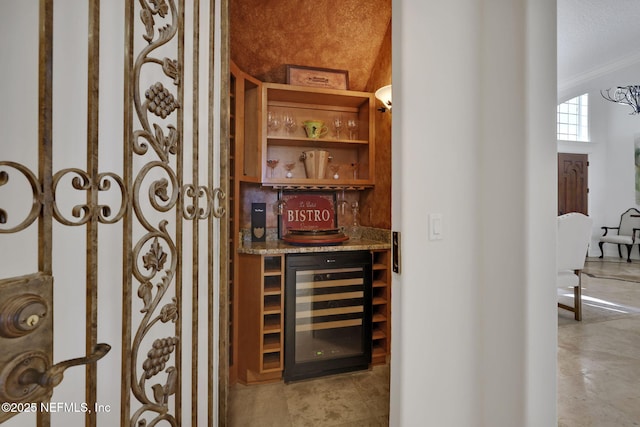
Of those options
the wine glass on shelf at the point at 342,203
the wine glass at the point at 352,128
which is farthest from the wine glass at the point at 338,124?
the wine glass on shelf at the point at 342,203

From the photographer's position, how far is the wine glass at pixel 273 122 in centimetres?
270

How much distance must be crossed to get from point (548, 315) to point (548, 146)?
0.65 metres

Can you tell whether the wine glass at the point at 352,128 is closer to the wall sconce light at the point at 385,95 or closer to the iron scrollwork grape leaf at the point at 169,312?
the wall sconce light at the point at 385,95

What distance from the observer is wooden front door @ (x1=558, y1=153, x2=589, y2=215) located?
23.0 feet

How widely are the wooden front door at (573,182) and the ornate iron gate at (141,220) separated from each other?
8.40m

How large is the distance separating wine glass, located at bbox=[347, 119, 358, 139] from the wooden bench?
279 inches

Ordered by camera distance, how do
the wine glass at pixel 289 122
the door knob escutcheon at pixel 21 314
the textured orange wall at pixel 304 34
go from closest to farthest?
1. the door knob escutcheon at pixel 21 314
2. the textured orange wall at pixel 304 34
3. the wine glass at pixel 289 122

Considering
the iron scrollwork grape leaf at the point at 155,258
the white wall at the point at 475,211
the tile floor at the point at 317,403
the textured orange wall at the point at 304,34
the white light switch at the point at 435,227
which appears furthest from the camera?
the textured orange wall at the point at 304,34

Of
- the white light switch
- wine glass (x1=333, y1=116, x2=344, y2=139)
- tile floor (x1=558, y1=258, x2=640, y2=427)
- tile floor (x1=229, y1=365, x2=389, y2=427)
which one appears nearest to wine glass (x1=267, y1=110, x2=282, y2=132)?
wine glass (x1=333, y1=116, x2=344, y2=139)

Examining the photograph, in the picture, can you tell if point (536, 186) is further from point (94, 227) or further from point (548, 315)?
point (94, 227)

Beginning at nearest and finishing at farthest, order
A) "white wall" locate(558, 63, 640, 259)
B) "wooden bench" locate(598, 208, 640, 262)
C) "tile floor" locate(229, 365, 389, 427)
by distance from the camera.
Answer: "tile floor" locate(229, 365, 389, 427) → "wooden bench" locate(598, 208, 640, 262) → "white wall" locate(558, 63, 640, 259)

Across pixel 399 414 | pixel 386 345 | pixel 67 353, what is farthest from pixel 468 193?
pixel 386 345

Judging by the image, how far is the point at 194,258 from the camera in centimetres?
104

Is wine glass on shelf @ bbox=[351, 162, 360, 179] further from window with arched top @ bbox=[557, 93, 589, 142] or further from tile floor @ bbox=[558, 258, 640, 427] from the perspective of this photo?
window with arched top @ bbox=[557, 93, 589, 142]
